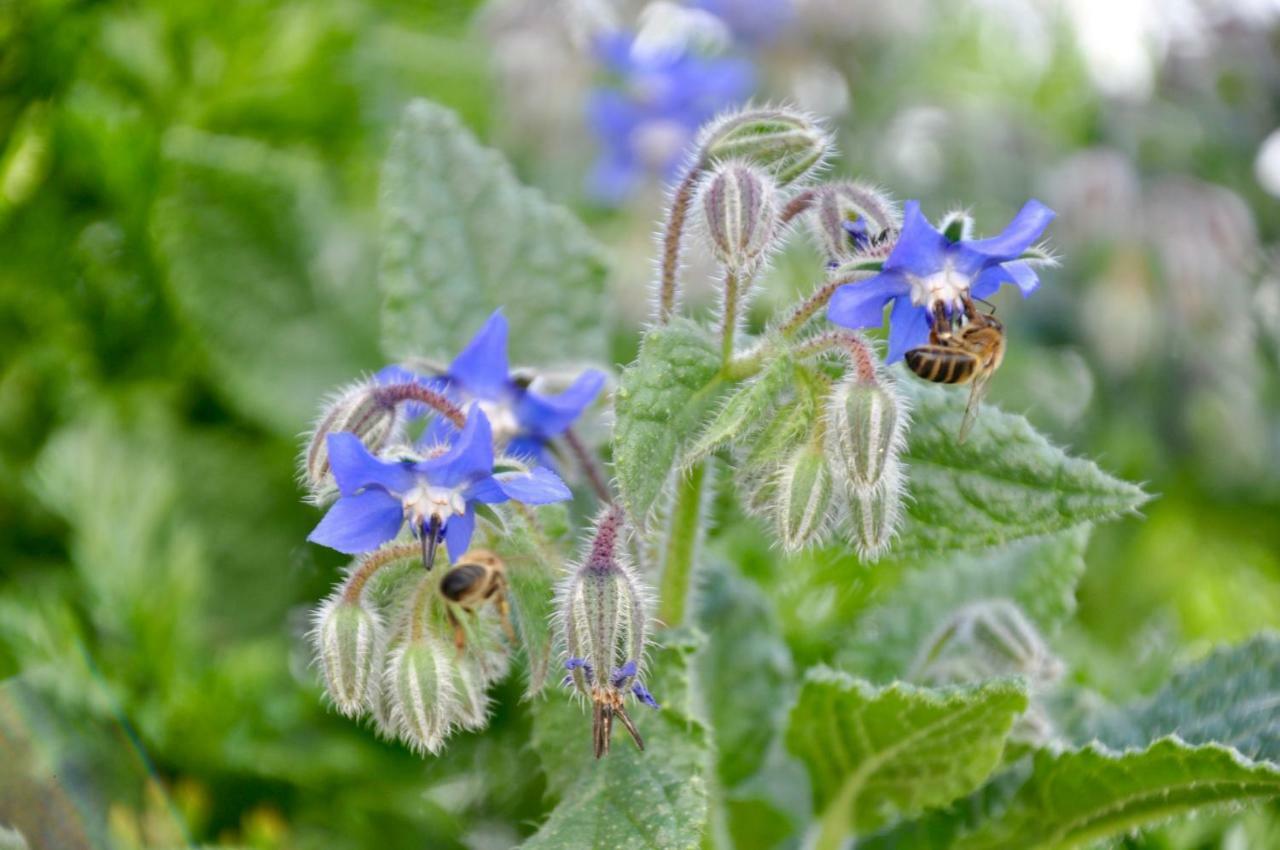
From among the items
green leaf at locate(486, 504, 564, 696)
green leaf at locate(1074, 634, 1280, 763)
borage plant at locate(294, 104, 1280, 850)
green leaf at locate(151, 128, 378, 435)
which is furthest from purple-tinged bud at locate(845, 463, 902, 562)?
green leaf at locate(151, 128, 378, 435)

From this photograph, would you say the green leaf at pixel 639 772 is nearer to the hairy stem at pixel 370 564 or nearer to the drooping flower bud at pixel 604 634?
the drooping flower bud at pixel 604 634

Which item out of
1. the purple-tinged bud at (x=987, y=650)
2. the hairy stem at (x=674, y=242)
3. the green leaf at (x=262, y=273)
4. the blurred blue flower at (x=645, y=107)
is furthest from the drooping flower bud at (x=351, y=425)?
the blurred blue flower at (x=645, y=107)

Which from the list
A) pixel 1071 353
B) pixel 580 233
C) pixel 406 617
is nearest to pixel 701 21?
pixel 1071 353

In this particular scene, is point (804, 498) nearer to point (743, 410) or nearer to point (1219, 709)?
point (743, 410)

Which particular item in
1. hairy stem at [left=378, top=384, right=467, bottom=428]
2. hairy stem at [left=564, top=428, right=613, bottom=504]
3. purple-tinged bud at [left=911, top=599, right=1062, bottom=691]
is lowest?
purple-tinged bud at [left=911, top=599, right=1062, bottom=691]

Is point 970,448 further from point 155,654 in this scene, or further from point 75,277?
point 75,277

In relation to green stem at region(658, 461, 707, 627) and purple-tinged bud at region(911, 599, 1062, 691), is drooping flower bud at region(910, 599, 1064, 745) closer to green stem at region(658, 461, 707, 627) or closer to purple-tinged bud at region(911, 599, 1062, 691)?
purple-tinged bud at region(911, 599, 1062, 691)

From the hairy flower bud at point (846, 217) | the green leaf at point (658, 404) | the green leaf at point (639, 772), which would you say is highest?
the hairy flower bud at point (846, 217)
